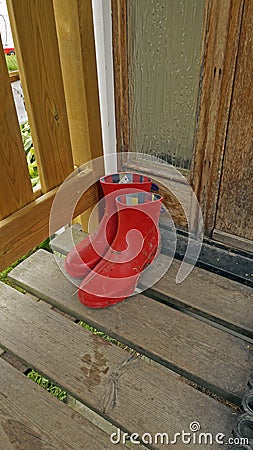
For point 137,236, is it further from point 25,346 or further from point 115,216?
point 25,346

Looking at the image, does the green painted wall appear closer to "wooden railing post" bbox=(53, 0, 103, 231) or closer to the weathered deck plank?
"wooden railing post" bbox=(53, 0, 103, 231)

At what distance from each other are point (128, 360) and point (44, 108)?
77 centimetres

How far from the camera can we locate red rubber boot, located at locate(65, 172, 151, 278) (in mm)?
1229

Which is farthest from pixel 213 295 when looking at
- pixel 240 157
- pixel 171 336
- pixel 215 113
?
pixel 215 113

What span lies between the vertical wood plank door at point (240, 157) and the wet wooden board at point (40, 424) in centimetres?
77

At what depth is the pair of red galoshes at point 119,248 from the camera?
3.74 feet

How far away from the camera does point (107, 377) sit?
959 millimetres

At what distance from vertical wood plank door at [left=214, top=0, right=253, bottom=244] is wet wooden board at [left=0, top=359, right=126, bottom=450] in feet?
2.53

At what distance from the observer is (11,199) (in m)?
1.09

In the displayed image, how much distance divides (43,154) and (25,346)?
1.91 ft

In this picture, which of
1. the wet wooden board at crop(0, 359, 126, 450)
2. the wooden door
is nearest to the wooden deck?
the wet wooden board at crop(0, 359, 126, 450)

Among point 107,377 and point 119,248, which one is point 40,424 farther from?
point 119,248

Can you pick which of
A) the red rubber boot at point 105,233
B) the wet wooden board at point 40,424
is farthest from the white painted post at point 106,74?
the wet wooden board at point 40,424

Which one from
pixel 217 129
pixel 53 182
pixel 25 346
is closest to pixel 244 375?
pixel 25 346
